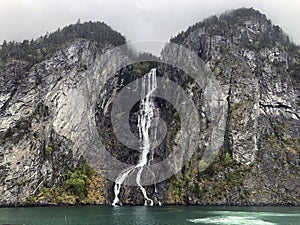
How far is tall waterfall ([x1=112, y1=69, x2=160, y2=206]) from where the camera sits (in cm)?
6925

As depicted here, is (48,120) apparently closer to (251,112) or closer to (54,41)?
(54,41)

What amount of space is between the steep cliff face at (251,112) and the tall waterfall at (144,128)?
283 inches

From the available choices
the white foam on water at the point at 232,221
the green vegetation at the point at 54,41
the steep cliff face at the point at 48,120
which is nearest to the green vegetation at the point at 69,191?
the steep cliff face at the point at 48,120

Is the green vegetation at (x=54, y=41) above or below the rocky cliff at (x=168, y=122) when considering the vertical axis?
above

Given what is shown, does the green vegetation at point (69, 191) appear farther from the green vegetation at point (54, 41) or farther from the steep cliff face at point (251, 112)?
the green vegetation at point (54, 41)

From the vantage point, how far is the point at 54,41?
9194cm

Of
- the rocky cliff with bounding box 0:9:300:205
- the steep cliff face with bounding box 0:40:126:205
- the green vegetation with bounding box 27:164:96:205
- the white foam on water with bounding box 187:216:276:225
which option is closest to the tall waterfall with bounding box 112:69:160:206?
the rocky cliff with bounding box 0:9:300:205

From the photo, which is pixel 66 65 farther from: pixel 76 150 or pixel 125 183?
pixel 125 183

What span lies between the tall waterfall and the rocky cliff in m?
1.52

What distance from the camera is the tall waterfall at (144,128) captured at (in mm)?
69250

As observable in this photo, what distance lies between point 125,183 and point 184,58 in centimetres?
3727

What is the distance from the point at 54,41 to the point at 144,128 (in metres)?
32.9

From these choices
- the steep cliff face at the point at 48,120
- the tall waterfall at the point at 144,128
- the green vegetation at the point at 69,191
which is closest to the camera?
the green vegetation at the point at 69,191

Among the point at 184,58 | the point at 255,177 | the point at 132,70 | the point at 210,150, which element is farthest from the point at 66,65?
the point at 255,177
